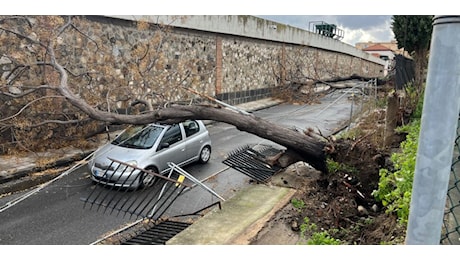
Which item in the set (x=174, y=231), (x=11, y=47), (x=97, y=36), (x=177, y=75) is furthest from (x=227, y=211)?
(x=177, y=75)

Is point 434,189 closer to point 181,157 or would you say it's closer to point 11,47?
point 181,157

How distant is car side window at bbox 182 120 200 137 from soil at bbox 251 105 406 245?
9.34ft

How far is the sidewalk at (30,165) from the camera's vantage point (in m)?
7.70

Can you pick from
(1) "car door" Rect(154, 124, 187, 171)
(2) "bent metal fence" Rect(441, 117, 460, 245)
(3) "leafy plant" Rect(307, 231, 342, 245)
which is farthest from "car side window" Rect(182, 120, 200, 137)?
(2) "bent metal fence" Rect(441, 117, 460, 245)

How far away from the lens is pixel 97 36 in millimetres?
11531

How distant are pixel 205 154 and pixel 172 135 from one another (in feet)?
4.64

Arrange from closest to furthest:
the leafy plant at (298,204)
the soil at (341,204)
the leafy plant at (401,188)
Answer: the leafy plant at (401,188)
the soil at (341,204)
the leafy plant at (298,204)

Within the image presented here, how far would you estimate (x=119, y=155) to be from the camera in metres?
7.92

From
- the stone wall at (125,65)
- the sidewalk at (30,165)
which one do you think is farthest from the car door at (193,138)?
the sidewalk at (30,165)

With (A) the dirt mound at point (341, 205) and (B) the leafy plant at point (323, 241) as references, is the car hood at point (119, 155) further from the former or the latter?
(B) the leafy plant at point (323, 241)

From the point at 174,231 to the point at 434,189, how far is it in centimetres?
484

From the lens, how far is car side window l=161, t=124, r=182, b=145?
8.55m

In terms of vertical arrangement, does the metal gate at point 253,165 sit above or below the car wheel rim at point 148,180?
above

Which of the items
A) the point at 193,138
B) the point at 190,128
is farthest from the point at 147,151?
the point at 190,128
